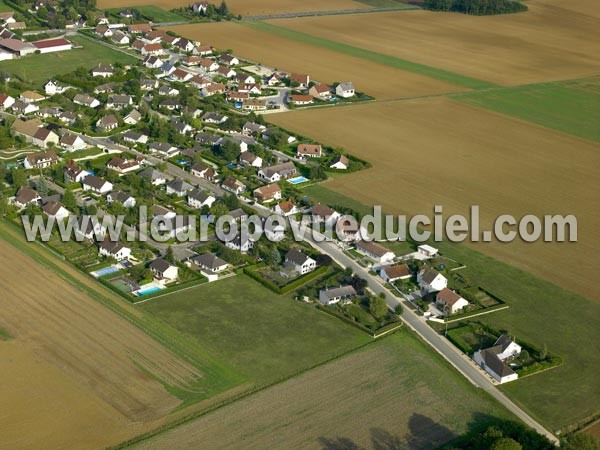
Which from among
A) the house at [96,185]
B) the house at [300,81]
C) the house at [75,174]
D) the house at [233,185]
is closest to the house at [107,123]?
the house at [75,174]

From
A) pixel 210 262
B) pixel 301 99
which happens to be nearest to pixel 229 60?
pixel 301 99

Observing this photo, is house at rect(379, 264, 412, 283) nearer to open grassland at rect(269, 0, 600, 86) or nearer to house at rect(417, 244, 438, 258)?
house at rect(417, 244, 438, 258)

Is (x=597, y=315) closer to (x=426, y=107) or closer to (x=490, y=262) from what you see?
(x=490, y=262)

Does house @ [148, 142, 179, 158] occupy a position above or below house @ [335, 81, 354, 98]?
below

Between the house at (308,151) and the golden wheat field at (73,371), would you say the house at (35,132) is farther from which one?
the golden wheat field at (73,371)

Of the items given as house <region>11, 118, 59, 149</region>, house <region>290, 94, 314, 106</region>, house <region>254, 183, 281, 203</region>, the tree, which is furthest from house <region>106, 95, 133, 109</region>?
the tree

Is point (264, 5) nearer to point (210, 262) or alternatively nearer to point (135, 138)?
point (135, 138)
